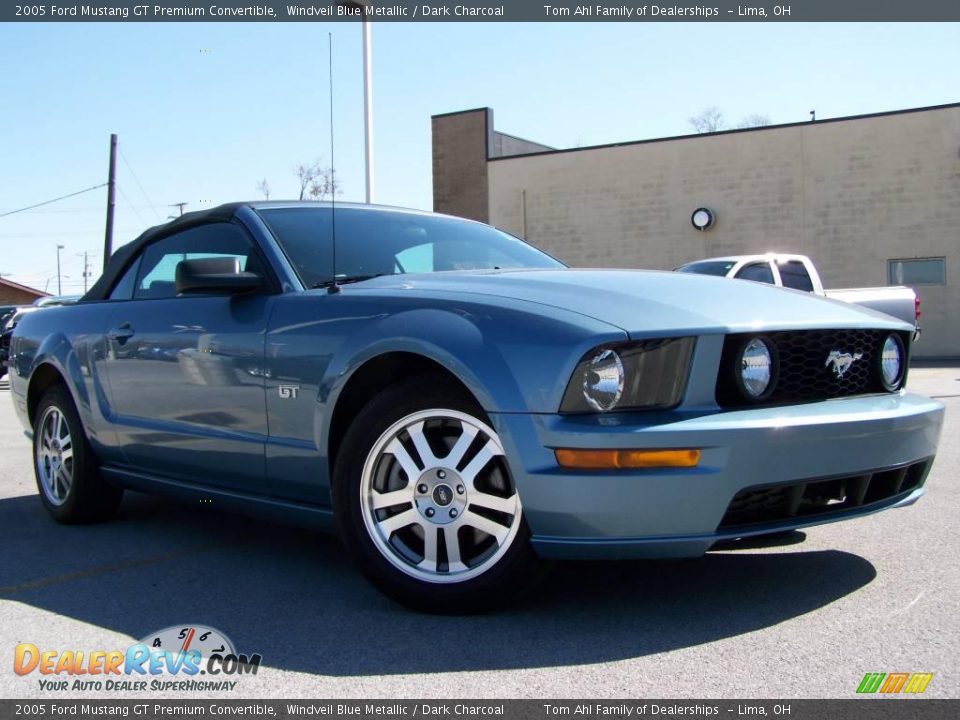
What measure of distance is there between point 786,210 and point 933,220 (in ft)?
10.6

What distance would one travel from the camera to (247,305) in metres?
3.97

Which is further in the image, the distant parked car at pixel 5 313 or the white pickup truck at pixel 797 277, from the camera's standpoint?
the distant parked car at pixel 5 313

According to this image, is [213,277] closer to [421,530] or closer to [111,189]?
[421,530]

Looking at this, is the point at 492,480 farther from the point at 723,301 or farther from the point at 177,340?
the point at 177,340

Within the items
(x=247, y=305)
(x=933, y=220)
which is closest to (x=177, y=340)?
(x=247, y=305)

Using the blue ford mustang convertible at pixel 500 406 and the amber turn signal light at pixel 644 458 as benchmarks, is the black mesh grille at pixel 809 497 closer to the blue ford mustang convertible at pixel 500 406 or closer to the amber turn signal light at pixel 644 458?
the blue ford mustang convertible at pixel 500 406

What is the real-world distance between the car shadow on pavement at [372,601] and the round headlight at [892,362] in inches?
27.1

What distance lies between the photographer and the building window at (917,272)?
22.8 metres

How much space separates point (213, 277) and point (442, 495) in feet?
4.22

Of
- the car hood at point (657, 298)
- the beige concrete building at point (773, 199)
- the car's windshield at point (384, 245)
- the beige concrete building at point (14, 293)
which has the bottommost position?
the beige concrete building at point (14, 293)

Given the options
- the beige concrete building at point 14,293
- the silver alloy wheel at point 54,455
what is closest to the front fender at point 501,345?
the silver alloy wheel at point 54,455

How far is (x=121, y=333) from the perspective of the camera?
4.67 m

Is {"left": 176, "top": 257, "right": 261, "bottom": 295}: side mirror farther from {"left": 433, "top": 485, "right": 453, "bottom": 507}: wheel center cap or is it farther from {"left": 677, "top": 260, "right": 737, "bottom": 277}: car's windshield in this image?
{"left": 677, "top": 260, "right": 737, "bottom": 277}: car's windshield

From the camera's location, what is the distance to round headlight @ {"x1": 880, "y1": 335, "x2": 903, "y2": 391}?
3605 mm
